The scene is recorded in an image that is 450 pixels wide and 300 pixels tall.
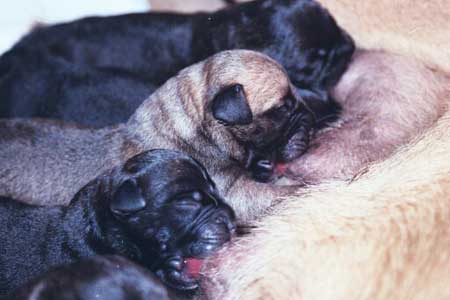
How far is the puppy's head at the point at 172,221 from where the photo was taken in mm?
1889

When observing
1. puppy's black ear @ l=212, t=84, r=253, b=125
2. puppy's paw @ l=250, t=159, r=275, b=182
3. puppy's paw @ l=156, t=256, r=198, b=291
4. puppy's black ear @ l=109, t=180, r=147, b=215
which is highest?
puppy's black ear @ l=212, t=84, r=253, b=125

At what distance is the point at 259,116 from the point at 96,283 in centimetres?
84

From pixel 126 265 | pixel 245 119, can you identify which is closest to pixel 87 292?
pixel 126 265

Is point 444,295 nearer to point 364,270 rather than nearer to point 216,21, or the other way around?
point 364,270

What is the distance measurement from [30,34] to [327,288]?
6.18ft

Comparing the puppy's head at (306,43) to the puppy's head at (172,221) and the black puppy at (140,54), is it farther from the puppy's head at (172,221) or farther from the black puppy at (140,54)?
the puppy's head at (172,221)

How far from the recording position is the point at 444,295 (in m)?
1.67

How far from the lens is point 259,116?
7.34ft

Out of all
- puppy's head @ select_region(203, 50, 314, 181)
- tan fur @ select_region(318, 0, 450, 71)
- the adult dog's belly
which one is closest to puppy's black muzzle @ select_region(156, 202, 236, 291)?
the adult dog's belly

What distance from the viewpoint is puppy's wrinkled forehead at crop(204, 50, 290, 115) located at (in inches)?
87.2

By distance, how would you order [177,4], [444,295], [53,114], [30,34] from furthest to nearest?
1. [177,4]
2. [30,34]
3. [53,114]
4. [444,295]

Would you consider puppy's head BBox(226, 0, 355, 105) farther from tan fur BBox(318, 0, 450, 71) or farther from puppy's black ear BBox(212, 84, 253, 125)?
puppy's black ear BBox(212, 84, 253, 125)

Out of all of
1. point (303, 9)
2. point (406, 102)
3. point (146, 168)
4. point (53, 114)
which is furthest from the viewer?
point (53, 114)

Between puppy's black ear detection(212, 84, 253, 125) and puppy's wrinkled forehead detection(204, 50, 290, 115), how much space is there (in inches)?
4.3
